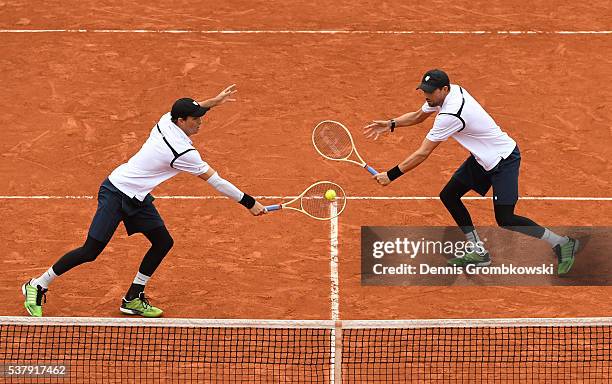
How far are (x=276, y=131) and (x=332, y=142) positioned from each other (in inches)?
109

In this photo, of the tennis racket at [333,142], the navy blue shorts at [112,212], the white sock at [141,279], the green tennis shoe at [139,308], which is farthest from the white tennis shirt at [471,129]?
the green tennis shoe at [139,308]

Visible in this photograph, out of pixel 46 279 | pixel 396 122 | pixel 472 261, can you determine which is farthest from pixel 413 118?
pixel 46 279

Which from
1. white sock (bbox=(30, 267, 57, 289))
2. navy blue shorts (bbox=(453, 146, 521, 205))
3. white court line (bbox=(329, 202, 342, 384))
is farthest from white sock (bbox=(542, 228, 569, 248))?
white sock (bbox=(30, 267, 57, 289))

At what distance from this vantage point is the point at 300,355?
33.0 feet

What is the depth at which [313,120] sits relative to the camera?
15.2 meters

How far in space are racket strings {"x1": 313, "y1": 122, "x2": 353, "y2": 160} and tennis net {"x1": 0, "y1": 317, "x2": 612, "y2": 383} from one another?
2612 millimetres

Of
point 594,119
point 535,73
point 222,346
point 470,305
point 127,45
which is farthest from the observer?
point 127,45

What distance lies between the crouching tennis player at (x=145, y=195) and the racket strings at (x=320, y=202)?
4.30ft

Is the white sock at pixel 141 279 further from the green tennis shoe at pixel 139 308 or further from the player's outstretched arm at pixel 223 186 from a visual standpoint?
the player's outstretched arm at pixel 223 186

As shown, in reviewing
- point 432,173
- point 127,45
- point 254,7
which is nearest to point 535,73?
point 432,173

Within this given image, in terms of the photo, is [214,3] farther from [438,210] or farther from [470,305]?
[470,305]

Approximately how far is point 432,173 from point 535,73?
141 inches

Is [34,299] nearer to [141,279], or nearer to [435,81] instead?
[141,279]

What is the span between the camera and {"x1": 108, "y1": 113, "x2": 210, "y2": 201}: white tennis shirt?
10.2 meters
